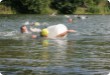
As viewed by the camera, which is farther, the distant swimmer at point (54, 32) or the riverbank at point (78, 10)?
the riverbank at point (78, 10)

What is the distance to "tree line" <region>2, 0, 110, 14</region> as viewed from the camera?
9281 cm

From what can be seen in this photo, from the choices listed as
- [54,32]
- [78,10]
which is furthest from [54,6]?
[54,32]

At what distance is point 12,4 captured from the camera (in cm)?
9050

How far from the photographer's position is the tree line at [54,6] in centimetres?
9281

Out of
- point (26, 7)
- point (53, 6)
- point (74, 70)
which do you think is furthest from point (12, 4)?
point (74, 70)

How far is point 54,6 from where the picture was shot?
9962cm

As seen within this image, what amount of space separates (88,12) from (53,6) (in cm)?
777

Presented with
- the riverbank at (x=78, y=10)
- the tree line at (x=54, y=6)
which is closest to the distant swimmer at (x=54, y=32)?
the tree line at (x=54, y=6)

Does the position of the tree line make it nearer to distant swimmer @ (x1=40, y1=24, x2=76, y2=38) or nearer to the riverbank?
the riverbank

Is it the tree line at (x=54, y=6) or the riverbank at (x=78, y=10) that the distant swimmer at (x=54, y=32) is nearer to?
the tree line at (x=54, y=6)

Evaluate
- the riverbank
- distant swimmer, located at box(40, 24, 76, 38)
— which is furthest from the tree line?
distant swimmer, located at box(40, 24, 76, 38)

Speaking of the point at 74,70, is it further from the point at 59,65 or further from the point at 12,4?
the point at 12,4

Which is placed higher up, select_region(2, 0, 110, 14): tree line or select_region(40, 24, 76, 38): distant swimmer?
select_region(40, 24, 76, 38): distant swimmer

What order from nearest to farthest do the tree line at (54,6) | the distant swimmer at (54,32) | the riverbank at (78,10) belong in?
the distant swimmer at (54,32), the riverbank at (78,10), the tree line at (54,6)
